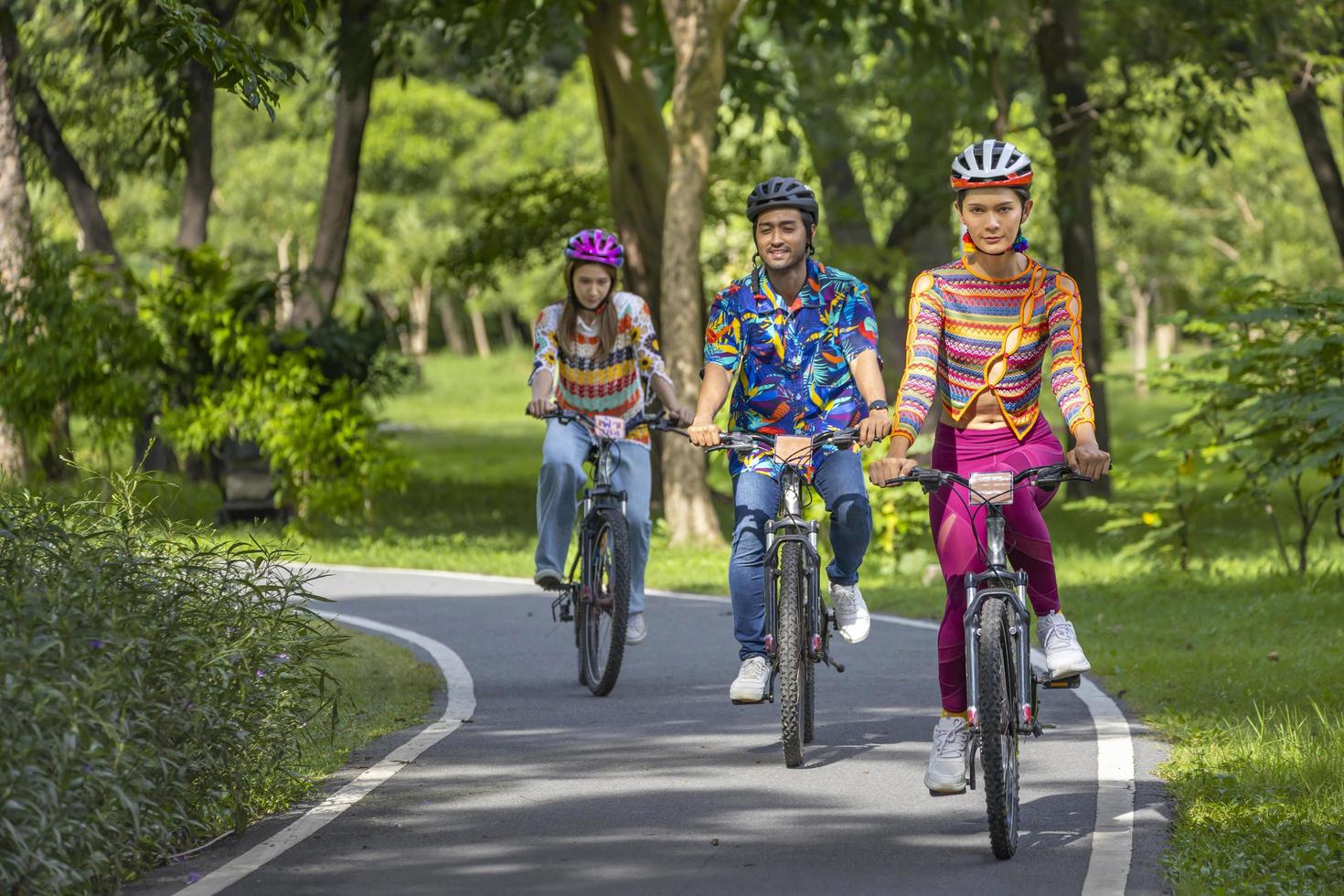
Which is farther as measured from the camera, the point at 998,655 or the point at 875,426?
the point at 875,426

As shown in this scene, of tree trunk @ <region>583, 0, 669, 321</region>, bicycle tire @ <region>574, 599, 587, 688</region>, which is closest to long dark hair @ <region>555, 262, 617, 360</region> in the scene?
bicycle tire @ <region>574, 599, 587, 688</region>

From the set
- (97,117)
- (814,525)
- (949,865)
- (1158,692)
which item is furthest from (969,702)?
(97,117)

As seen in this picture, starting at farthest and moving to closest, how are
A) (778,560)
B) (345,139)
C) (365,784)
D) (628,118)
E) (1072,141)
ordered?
(1072,141) < (345,139) < (628,118) < (778,560) < (365,784)

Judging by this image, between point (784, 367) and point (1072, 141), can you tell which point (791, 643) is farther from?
point (1072, 141)

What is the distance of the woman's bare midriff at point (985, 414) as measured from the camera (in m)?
6.70

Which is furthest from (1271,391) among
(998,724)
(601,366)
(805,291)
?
(998,724)

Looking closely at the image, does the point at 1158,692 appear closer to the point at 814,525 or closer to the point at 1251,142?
the point at 814,525

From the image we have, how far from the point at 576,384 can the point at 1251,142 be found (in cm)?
4599

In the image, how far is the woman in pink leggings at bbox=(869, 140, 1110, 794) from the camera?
6.59m

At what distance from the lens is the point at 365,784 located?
7.46 meters

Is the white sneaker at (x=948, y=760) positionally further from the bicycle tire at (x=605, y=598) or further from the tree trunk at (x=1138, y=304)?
the tree trunk at (x=1138, y=304)

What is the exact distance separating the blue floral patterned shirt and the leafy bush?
75.5 inches

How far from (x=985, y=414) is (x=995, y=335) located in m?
0.26

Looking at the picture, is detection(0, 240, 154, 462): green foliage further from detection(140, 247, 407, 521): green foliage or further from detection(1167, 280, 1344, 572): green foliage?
detection(1167, 280, 1344, 572): green foliage
